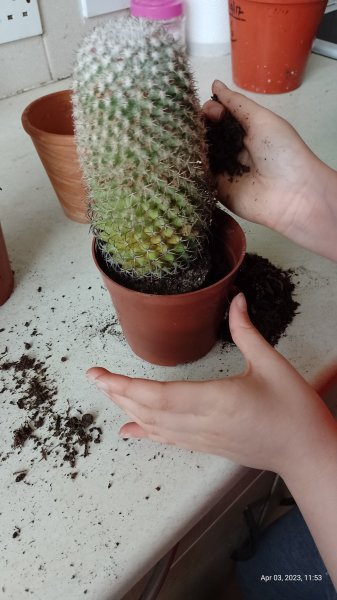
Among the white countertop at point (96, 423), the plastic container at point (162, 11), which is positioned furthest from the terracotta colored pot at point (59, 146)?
the plastic container at point (162, 11)

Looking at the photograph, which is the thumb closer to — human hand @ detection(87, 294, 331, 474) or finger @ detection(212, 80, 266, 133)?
human hand @ detection(87, 294, 331, 474)

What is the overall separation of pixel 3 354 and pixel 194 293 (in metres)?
0.23

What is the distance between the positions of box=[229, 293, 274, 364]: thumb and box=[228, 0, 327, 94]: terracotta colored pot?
25.9 inches

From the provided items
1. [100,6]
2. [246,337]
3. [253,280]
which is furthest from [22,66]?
[246,337]

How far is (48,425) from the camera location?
0.44m

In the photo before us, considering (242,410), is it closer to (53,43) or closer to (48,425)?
(48,425)

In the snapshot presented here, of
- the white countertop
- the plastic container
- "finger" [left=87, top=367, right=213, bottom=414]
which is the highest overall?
the plastic container

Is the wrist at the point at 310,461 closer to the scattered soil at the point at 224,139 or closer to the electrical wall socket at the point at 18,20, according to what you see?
the scattered soil at the point at 224,139

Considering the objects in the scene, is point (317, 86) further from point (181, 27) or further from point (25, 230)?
point (25, 230)

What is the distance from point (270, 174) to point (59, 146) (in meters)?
0.25

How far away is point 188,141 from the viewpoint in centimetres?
38

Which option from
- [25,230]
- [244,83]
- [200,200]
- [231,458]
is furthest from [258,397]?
[244,83]

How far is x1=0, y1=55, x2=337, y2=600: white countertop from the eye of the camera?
356 mm

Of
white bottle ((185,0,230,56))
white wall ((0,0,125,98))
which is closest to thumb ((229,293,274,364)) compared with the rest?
white wall ((0,0,125,98))
